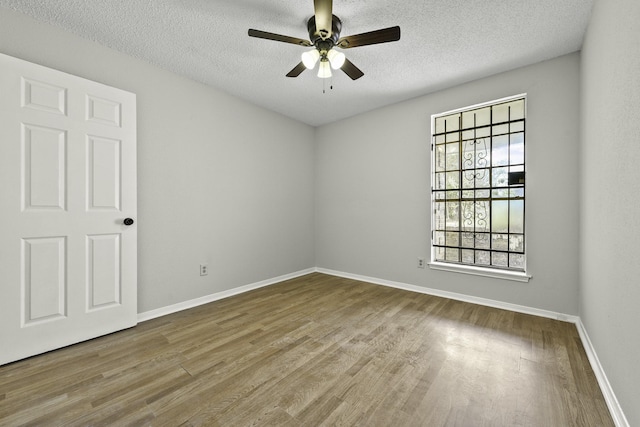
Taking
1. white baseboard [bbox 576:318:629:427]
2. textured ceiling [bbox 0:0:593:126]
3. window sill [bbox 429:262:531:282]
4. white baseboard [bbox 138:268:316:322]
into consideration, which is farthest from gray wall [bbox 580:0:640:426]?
white baseboard [bbox 138:268:316:322]

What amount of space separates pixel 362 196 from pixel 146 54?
3174 millimetres

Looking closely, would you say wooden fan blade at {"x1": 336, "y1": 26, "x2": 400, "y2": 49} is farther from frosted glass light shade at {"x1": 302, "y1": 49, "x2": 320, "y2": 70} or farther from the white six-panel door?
the white six-panel door

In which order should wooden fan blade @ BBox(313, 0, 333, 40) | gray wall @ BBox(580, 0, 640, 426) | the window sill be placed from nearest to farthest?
1. gray wall @ BBox(580, 0, 640, 426)
2. wooden fan blade @ BBox(313, 0, 333, 40)
3. the window sill

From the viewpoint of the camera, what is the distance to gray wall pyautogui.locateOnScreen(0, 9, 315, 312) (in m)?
2.34

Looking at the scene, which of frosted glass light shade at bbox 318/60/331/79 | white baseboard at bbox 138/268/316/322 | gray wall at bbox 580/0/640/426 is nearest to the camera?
gray wall at bbox 580/0/640/426

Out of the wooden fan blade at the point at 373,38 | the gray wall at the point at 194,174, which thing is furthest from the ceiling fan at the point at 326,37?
the gray wall at the point at 194,174

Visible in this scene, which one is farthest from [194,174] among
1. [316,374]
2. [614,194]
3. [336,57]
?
[614,194]

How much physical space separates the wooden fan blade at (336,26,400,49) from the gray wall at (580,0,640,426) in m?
1.16

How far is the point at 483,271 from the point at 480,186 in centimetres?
103

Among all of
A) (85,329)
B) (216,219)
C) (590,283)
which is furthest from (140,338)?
(590,283)

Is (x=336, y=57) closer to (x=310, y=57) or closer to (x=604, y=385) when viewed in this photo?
(x=310, y=57)

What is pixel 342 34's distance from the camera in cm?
228

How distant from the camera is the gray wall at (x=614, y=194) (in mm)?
1208

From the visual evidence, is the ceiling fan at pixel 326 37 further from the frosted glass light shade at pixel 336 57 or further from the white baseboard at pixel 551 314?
the white baseboard at pixel 551 314
